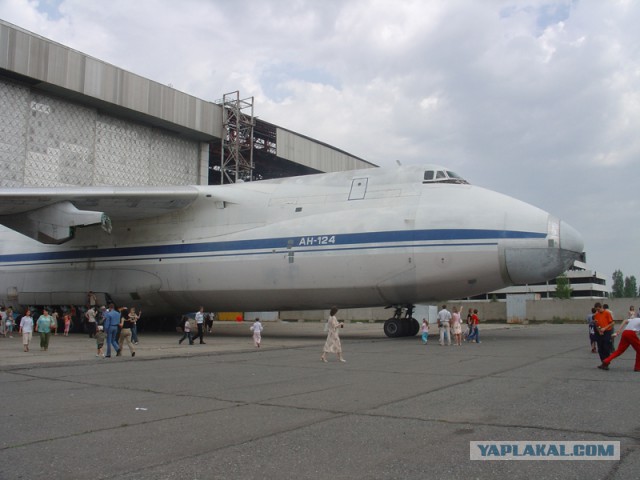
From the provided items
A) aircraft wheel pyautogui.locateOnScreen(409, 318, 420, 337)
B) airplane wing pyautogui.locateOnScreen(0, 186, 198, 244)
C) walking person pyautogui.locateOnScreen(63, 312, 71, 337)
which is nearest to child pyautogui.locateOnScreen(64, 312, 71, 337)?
walking person pyautogui.locateOnScreen(63, 312, 71, 337)

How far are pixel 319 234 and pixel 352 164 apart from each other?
35.0m

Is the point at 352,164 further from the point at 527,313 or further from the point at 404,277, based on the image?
the point at 404,277

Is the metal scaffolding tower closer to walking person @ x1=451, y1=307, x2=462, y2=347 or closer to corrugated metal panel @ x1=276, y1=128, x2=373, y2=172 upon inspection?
corrugated metal panel @ x1=276, y1=128, x2=373, y2=172

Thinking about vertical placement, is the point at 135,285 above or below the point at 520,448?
above

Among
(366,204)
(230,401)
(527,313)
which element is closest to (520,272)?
(366,204)

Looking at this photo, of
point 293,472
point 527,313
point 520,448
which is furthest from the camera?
point 527,313

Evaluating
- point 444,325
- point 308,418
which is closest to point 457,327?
point 444,325

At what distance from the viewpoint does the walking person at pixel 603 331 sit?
1151 centimetres

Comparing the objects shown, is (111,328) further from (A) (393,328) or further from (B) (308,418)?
(A) (393,328)

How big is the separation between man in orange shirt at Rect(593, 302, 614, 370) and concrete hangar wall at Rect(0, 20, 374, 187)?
29.9 m

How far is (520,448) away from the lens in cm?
514

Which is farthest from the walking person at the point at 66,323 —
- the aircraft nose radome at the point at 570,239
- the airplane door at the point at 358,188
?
the aircraft nose radome at the point at 570,239

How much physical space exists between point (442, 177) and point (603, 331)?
8318mm

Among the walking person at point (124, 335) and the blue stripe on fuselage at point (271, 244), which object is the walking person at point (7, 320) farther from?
the walking person at point (124, 335)
